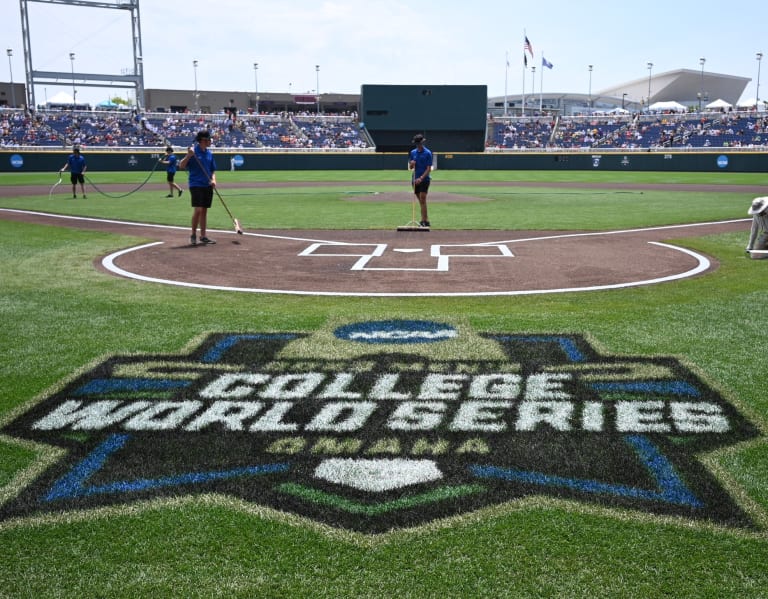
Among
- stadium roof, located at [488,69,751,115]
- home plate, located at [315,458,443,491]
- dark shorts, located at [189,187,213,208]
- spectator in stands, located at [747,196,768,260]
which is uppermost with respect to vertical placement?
stadium roof, located at [488,69,751,115]

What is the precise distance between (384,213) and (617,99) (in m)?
144

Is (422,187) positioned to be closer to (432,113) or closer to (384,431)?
(384,431)

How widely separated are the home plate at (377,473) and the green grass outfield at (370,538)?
1.55ft

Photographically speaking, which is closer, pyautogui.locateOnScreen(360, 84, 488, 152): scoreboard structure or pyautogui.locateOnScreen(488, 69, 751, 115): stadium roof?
pyautogui.locateOnScreen(360, 84, 488, 152): scoreboard structure

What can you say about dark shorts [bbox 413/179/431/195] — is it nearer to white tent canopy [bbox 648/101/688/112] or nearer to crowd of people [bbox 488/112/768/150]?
crowd of people [bbox 488/112/768/150]

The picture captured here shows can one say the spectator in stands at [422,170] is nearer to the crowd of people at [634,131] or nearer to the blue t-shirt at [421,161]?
the blue t-shirt at [421,161]

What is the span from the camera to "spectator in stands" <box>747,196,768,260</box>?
1115cm

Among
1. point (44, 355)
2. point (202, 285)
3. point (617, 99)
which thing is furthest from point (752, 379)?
point (617, 99)

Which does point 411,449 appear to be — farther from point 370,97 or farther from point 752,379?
point 370,97

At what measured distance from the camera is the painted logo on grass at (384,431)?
135 inches

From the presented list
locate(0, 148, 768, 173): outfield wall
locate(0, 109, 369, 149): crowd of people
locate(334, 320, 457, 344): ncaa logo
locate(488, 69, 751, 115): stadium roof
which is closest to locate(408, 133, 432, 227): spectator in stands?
locate(334, 320, 457, 344): ncaa logo

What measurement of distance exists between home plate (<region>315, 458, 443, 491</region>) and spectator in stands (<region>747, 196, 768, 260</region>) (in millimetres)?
9644

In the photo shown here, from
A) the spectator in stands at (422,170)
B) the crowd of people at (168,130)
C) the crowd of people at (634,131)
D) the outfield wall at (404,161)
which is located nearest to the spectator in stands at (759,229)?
the spectator in stands at (422,170)

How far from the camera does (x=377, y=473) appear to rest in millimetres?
3699
